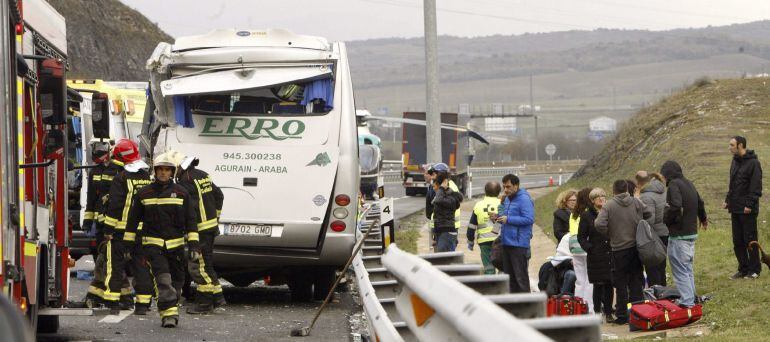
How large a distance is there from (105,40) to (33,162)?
160 feet

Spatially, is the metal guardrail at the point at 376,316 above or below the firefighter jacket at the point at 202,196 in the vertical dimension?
below

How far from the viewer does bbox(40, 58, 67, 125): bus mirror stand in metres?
8.88

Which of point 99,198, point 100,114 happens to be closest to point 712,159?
point 99,198

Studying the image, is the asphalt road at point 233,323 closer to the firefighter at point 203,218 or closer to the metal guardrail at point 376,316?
the firefighter at point 203,218

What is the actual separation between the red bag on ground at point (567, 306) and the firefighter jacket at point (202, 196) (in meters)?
3.43

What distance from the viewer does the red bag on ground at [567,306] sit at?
12.9 metres

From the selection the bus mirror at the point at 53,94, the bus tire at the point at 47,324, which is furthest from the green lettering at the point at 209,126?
the bus mirror at the point at 53,94

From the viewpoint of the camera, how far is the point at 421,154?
56.1 meters

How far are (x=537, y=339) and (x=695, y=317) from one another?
10167 mm

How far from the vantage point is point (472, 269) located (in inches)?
260

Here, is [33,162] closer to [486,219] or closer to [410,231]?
[486,219]

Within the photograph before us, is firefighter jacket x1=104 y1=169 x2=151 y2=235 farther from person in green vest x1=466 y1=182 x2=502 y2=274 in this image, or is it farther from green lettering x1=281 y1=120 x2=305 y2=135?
person in green vest x1=466 y1=182 x2=502 y2=274

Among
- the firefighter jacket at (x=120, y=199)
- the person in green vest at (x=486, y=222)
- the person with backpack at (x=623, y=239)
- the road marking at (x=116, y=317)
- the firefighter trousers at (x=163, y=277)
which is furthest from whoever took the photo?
the person in green vest at (x=486, y=222)

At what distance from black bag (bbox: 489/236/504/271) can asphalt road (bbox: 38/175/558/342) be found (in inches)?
62.7
